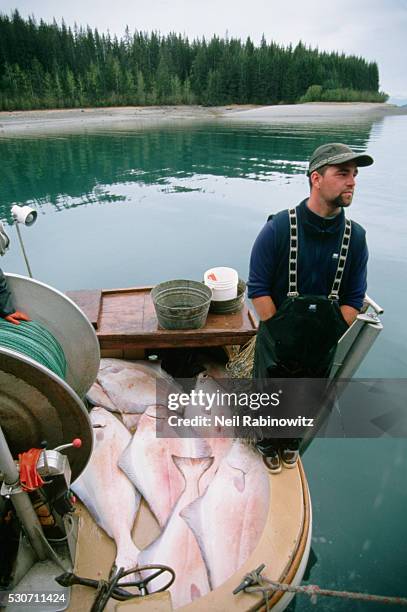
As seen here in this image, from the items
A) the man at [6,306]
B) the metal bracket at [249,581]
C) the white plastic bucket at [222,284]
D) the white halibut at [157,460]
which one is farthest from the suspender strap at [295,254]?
the man at [6,306]

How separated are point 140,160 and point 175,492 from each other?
23.4 metres

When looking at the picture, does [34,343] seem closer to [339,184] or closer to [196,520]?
[196,520]

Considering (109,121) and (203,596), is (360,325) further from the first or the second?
(109,121)

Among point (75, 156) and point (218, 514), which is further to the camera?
point (75, 156)

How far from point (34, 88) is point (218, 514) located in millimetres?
→ 71585

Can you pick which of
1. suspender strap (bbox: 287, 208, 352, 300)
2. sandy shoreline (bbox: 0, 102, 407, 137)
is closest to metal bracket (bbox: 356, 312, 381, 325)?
suspender strap (bbox: 287, 208, 352, 300)

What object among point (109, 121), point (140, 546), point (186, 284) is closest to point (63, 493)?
point (140, 546)

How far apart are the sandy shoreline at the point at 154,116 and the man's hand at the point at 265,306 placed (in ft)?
129

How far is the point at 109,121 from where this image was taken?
1801 inches

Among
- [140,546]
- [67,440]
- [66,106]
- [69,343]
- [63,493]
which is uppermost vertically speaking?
[66,106]

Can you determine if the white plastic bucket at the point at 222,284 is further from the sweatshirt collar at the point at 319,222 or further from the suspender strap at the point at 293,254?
the sweatshirt collar at the point at 319,222

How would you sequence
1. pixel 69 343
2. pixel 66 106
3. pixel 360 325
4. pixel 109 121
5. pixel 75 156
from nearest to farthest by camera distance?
pixel 69 343 < pixel 360 325 < pixel 75 156 < pixel 109 121 < pixel 66 106

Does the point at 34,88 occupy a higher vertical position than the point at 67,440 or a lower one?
higher

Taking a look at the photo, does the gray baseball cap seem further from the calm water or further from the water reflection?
the water reflection
